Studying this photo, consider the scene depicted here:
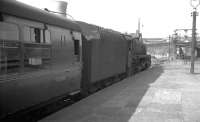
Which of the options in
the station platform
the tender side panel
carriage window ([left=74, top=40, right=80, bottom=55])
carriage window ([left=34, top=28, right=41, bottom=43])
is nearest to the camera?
carriage window ([left=34, top=28, right=41, bottom=43])

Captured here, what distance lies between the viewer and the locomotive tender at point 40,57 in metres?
5.18

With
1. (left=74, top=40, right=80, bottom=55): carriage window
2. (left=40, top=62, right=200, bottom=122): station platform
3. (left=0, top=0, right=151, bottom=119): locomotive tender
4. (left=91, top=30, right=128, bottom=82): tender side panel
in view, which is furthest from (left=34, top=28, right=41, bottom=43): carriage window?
(left=91, top=30, right=128, bottom=82): tender side panel

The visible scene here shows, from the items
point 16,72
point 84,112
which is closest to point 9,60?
point 16,72

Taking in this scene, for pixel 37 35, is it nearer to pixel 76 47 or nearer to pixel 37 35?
pixel 37 35

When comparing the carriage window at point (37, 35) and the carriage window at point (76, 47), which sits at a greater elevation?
the carriage window at point (37, 35)

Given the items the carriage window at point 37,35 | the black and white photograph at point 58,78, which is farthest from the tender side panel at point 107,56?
the carriage window at point 37,35

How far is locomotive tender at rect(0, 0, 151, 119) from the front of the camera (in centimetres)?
518

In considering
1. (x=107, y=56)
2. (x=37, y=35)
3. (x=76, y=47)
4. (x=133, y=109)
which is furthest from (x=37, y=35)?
(x=107, y=56)

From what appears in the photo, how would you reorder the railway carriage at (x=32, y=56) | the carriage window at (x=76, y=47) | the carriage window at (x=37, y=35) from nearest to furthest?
the railway carriage at (x=32, y=56) < the carriage window at (x=37, y=35) < the carriage window at (x=76, y=47)

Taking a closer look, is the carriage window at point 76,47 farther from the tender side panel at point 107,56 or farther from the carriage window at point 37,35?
the carriage window at point 37,35

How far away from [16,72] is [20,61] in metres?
0.25

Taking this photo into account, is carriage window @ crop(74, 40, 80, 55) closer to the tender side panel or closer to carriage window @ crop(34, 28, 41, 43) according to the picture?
the tender side panel

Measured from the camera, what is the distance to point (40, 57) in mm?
6430

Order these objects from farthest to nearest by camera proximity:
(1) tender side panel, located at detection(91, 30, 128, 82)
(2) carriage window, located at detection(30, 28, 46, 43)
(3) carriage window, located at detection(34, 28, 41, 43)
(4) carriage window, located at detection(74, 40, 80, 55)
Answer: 1. (1) tender side panel, located at detection(91, 30, 128, 82)
2. (4) carriage window, located at detection(74, 40, 80, 55)
3. (3) carriage window, located at detection(34, 28, 41, 43)
4. (2) carriage window, located at detection(30, 28, 46, 43)
